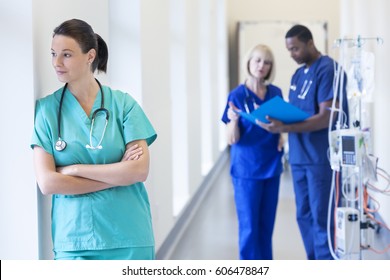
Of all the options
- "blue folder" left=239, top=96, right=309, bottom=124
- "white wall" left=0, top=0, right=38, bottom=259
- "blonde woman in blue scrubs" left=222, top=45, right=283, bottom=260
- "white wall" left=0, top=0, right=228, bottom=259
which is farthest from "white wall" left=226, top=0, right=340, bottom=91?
"white wall" left=0, top=0, right=38, bottom=259

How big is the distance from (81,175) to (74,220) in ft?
0.43

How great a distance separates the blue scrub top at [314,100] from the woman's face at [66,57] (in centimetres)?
147

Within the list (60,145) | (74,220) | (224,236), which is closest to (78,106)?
(60,145)

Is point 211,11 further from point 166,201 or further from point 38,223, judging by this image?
point 38,223

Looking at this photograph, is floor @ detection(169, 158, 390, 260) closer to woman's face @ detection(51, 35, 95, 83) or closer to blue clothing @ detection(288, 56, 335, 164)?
blue clothing @ detection(288, 56, 335, 164)

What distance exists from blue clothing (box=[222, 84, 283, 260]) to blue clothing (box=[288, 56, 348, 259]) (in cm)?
10

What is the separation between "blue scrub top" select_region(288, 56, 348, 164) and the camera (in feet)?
8.60

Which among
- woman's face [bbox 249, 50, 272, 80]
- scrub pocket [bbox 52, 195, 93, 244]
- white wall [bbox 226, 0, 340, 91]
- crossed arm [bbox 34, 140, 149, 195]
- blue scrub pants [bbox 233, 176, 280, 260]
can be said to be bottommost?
blue scrub pants [bbox 233, 176, 280, 260]

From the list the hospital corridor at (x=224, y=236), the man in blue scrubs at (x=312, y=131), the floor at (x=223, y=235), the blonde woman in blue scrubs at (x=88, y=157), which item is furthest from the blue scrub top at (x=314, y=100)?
the blonde woman in blue scrubs at (x=88, y=157)

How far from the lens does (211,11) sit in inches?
246

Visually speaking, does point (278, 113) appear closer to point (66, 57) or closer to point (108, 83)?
point (108, 83)

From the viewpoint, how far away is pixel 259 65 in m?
2.67

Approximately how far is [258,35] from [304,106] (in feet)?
18.7
